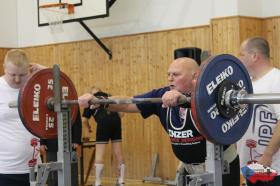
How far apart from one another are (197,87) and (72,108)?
1366mm

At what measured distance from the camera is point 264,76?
3758 millimetres

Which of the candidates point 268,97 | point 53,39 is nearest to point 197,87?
point 268,97

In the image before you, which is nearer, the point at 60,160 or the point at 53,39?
the point at 60,160

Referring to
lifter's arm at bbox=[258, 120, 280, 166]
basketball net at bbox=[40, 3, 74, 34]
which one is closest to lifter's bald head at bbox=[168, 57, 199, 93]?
lifter's arm at bbox=[258, 120, 280, 166]

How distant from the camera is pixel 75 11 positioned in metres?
9.28

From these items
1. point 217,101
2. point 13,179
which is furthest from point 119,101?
point 13,179

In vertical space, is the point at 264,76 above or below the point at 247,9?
below

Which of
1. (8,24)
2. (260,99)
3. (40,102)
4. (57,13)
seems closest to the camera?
(260,99)

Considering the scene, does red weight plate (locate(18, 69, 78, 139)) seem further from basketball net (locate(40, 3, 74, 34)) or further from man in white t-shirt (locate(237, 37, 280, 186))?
basketball net (locate(40, 3, 74, 34))

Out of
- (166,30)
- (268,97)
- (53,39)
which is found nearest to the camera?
(268,97)

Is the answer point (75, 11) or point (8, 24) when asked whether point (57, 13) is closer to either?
point (75, 11)

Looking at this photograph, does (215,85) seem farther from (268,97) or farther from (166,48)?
(166,48)

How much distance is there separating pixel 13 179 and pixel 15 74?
73cm

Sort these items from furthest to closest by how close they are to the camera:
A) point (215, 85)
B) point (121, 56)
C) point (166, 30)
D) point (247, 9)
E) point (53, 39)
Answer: point (53, 39) < point (121, 56) < point (166, 30) < point (247, 9) < point (215, 85)
